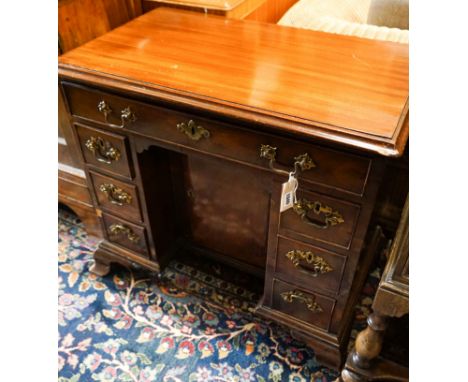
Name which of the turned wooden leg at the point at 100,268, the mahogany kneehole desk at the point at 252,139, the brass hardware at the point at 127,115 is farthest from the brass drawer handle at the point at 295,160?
the turned wooden leg at the point at 100,268

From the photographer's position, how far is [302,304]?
3.18 feet

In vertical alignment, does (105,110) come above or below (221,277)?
above

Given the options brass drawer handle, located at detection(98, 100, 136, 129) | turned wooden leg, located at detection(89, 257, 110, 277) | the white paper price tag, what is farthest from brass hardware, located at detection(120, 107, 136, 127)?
turned wooden leg, located at detection(89, 257, 110, 277)

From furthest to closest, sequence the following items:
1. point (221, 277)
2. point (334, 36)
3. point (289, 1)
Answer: point (289, 1) < point (221, 277) < point (334, 36)

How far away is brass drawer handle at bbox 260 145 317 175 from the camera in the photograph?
27.8 inches

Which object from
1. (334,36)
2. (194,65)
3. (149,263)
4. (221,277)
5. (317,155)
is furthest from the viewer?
(221,277)

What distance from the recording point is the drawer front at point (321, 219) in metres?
0.75

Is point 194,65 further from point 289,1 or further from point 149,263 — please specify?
point 289,1

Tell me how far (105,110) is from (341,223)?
539 millimetres

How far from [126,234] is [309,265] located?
54cm

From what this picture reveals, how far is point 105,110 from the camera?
863 millimetres

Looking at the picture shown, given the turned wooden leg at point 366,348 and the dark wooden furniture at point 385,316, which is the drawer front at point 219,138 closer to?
the dark wooden furniture at point 385,316

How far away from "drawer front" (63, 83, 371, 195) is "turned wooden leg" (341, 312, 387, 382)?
33 centimetres

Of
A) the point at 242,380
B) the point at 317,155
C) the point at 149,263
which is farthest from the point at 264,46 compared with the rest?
the point at 242,380
